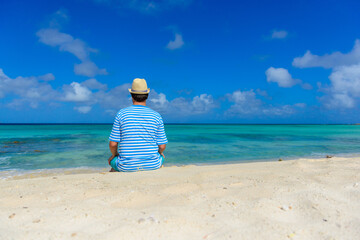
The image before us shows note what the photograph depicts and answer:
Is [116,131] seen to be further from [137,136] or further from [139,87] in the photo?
[139,87]

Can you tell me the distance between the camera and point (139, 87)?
3.83 meters

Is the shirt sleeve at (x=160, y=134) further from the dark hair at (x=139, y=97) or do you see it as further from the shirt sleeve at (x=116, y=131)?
the shirt sleeve at (x=116, y=131)

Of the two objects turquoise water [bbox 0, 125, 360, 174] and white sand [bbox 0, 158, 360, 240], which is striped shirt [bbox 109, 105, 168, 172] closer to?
white sand [bbox 0, 158, 360, 240]

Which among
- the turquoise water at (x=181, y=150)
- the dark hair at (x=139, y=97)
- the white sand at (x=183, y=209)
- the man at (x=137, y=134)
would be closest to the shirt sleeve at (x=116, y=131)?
the man at (x=137, y=134)

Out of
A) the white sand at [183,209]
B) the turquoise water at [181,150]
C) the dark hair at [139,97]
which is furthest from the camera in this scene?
the turquoise water at [181,150]

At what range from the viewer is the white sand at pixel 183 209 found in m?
1.87

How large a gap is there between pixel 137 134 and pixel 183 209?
5.81 feet

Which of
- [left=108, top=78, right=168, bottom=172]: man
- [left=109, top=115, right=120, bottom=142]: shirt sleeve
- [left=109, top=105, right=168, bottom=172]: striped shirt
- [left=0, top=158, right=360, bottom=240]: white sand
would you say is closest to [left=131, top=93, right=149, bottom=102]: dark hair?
[left=108, top=78, right=168, bottom=172]: man

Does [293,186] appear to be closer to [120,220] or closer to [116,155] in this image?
[120,220]

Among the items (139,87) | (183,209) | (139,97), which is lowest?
(183,209)

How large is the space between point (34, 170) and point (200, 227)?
22.9 ft

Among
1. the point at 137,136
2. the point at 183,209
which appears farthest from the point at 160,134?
the point at 183,209

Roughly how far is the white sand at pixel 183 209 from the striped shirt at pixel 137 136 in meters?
0.41

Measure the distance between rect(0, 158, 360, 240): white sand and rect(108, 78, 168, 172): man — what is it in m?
0.42
